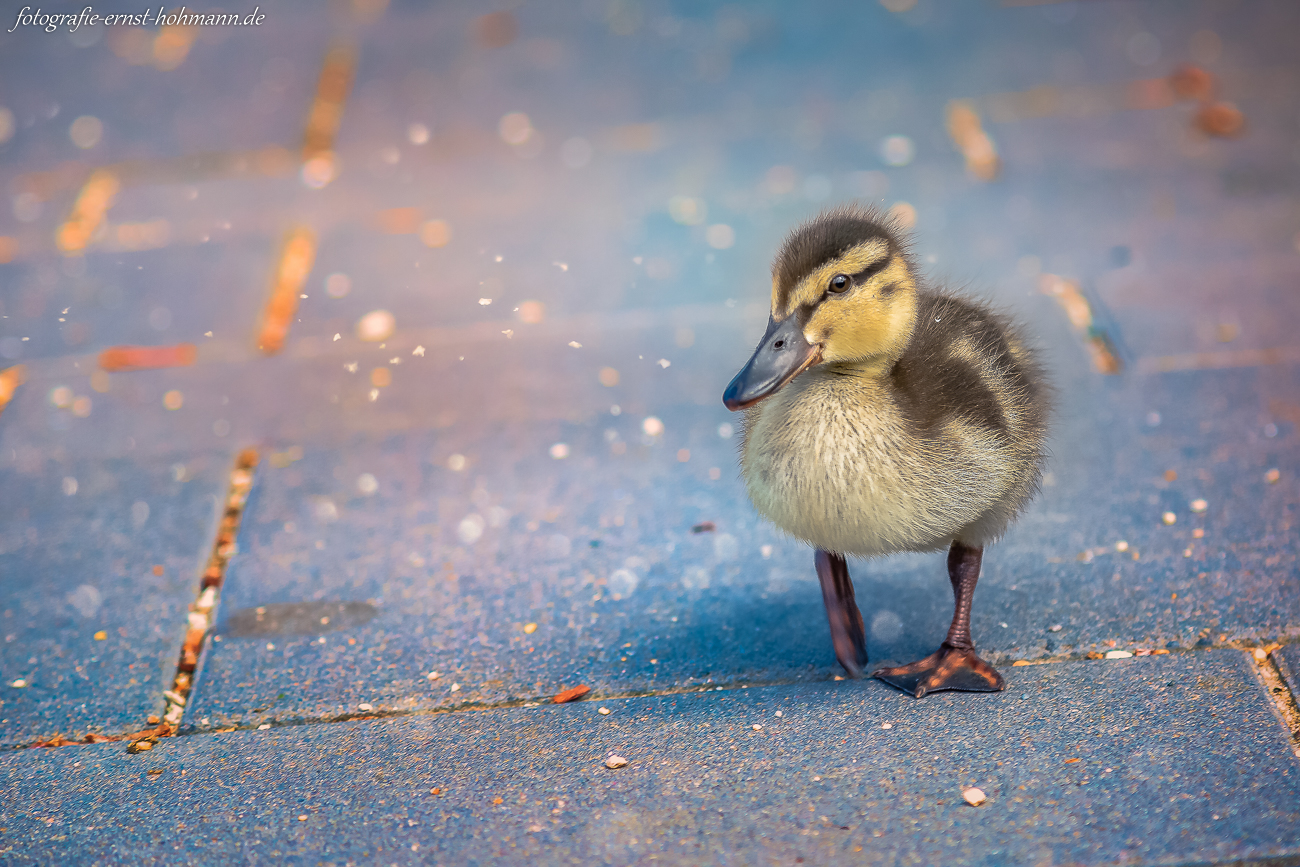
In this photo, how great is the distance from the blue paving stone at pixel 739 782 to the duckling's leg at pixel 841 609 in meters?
0.10

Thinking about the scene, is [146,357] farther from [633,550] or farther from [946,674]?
[946,674]

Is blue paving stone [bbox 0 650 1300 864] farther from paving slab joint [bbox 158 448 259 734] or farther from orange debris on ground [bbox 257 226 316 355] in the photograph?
orange debris on ground [bbox 257 226 316 355]

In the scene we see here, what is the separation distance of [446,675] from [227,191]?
13.7 ft

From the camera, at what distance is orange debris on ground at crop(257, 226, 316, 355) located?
534cm

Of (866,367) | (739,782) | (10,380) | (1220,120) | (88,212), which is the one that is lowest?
(10,380)

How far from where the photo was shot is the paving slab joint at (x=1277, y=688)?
2910 millimetres

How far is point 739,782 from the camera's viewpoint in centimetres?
288

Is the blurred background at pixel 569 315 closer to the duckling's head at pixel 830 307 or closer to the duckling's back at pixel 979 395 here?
the duckling's back at pixel 979 395

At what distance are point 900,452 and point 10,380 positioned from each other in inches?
163

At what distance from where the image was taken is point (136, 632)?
364 centimetres

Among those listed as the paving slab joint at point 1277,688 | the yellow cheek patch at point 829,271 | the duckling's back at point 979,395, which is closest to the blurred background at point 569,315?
the paving slab joint at point 1277,688

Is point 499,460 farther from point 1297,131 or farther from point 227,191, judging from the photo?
point 1297,131

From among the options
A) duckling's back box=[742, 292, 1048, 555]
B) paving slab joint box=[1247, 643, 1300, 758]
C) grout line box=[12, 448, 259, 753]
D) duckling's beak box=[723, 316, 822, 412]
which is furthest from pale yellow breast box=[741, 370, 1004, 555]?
grout line box=[12, 448, 259, 753]

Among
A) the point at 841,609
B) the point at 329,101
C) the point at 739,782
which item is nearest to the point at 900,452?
the point at 841,609
